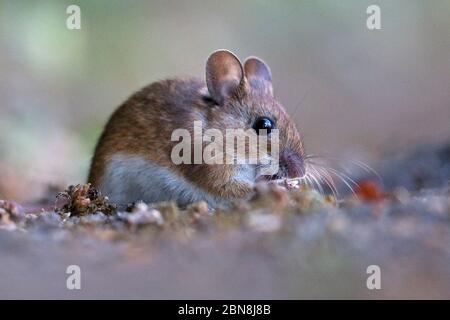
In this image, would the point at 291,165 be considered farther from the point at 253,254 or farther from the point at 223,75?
the point at 253,254

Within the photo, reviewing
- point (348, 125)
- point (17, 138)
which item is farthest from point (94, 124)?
point (348, 125)

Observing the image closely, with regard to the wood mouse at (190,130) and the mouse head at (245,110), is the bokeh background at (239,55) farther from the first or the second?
the mouse head at (245,110)

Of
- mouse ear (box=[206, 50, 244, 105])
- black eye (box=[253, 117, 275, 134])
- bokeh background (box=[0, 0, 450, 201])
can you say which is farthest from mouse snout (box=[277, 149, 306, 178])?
bokeh background (box=[0, 0, 450, 201])

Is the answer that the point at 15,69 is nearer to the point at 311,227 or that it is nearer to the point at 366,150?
the point at 366,150

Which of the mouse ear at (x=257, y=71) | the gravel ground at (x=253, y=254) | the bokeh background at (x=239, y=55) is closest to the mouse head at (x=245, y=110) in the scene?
the mouse ear at (x=257, y=71)

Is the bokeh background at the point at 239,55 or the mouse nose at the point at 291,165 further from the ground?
the bokeh background at the point at 239,55

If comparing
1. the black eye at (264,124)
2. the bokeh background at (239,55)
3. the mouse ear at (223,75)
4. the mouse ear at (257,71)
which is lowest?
the black eye at (264,124)

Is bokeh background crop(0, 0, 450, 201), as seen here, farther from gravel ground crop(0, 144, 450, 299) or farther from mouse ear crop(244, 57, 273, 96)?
gravel ground crop(0, 144, 450, 299)
